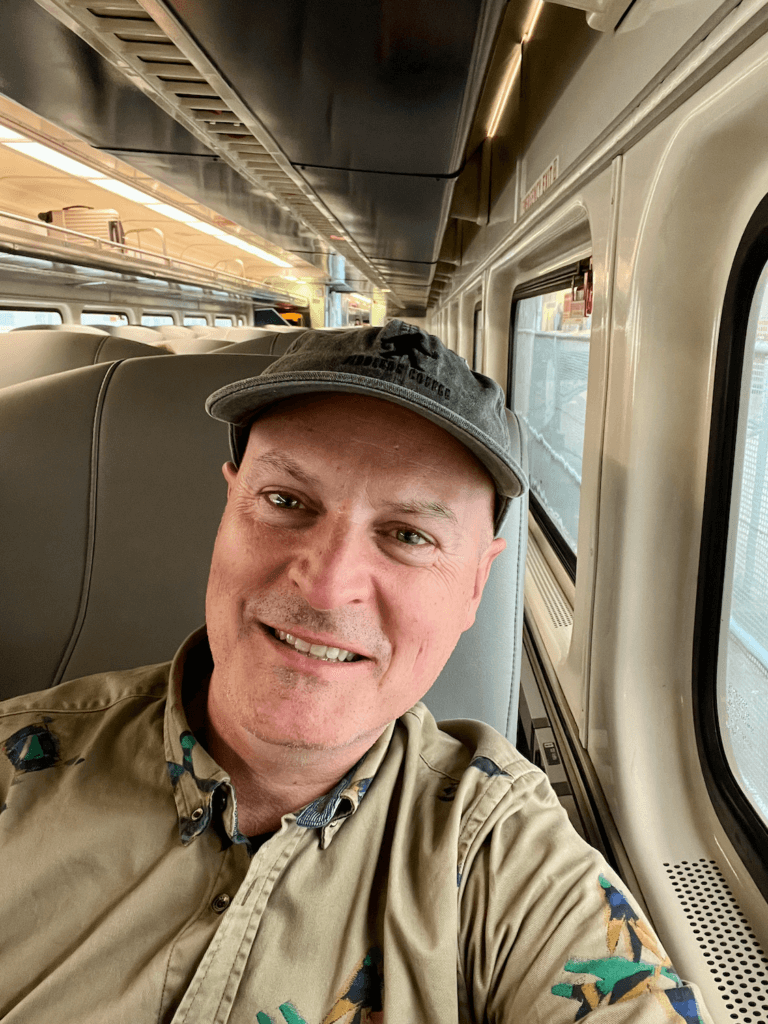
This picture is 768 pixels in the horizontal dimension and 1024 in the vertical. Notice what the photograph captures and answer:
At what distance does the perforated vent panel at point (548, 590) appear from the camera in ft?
7.61

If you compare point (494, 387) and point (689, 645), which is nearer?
point (494, 387)

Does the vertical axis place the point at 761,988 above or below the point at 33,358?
below

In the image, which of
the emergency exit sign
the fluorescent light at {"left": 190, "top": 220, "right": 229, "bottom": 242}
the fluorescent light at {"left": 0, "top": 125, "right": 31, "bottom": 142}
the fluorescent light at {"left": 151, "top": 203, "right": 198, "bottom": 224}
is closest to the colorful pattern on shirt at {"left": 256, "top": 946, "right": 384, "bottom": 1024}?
the emergency exit sign

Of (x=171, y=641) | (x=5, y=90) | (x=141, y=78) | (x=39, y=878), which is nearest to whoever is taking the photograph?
(x=39, y=878)

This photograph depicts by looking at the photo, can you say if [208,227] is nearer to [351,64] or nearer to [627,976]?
[351,64]

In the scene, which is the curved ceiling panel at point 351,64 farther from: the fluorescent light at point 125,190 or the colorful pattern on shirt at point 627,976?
the fluorescent light at point 125,190

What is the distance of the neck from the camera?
996 millimetres

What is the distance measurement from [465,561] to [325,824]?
428mm

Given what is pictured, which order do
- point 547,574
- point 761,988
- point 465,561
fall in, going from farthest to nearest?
point 547,574
point 761,988
point 465,561

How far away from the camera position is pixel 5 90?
2490 millimetres

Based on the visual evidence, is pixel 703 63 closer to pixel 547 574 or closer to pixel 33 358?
pixel 547 574

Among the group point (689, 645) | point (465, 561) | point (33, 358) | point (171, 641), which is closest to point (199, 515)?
point (171, 641)

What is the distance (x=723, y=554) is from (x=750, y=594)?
0.10 meters

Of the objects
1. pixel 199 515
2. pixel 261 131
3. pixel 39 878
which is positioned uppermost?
pixel 261 131
